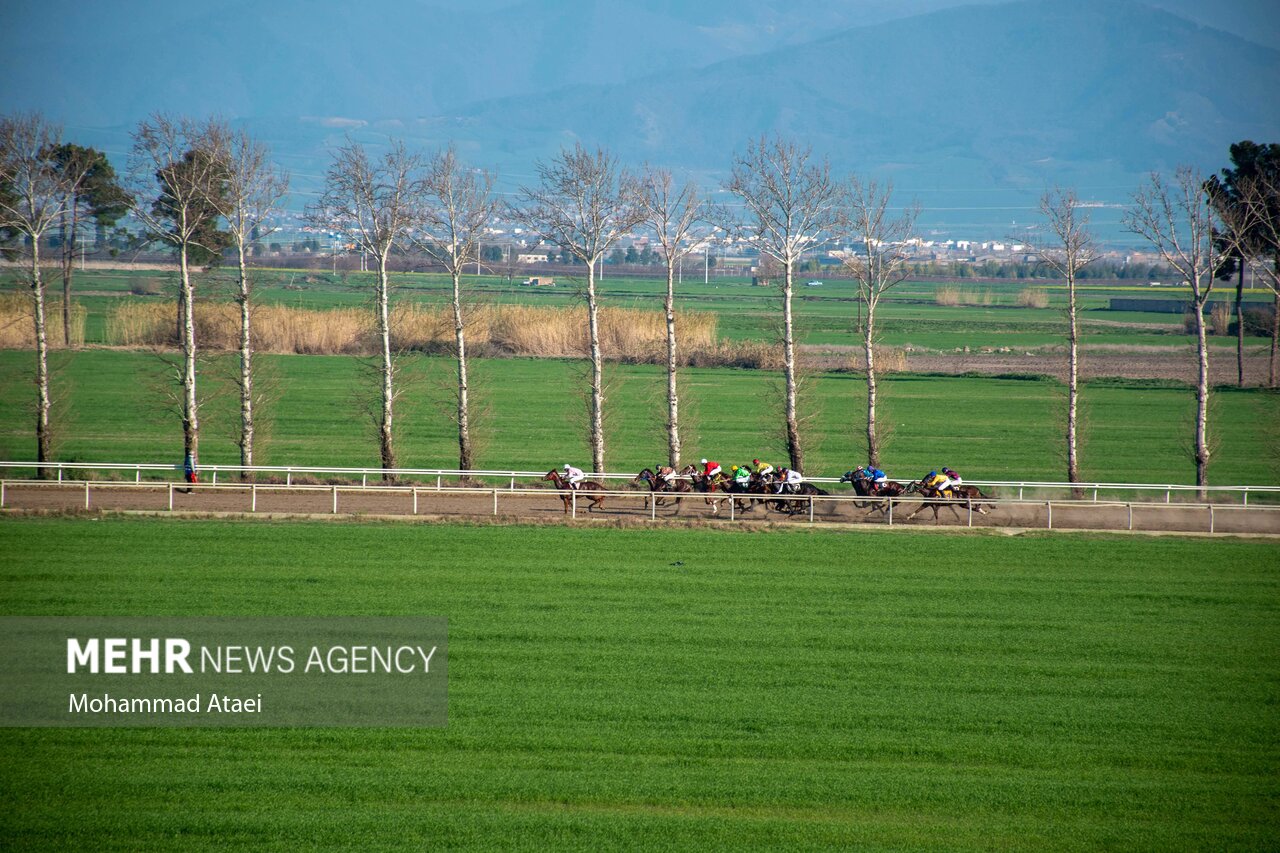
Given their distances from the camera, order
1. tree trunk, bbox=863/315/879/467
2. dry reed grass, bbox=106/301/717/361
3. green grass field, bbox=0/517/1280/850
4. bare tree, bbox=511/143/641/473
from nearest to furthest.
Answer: green grass field, bbox=0/517/1280/850 < tree trunk, bbox=863/315/879/467 < bare tree, bbox=511/143/641/473 < dry reed grass, bbox=106/301/717/361

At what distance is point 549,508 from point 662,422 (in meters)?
15.6

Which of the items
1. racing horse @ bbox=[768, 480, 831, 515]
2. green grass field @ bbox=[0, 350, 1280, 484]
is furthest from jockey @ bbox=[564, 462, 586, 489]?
green grass field @ bbox=[0, 350, 1280, 484]

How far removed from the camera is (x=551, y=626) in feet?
54.3

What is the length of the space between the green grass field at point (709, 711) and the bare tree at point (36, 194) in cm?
785

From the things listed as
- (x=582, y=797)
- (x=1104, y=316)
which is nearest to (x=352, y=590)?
(x=582, y=797)

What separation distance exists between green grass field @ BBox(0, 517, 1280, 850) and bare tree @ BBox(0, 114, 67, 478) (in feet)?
25.8

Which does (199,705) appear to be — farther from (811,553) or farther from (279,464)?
(279,464)

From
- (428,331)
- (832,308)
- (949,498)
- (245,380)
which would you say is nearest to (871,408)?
(949,498)

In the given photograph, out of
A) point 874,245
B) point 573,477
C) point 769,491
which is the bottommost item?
point 769,491

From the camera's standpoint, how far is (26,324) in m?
54.0

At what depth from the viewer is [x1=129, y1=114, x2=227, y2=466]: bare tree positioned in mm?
28703

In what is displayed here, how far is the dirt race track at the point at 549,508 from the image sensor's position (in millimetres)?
25281

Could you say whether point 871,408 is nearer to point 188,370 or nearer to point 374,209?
point 374,209

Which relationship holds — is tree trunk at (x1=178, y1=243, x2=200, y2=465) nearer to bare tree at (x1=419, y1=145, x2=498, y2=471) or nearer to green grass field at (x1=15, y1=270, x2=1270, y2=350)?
bare tree at (x1=419, y1=145, x2=498, y2=471)
